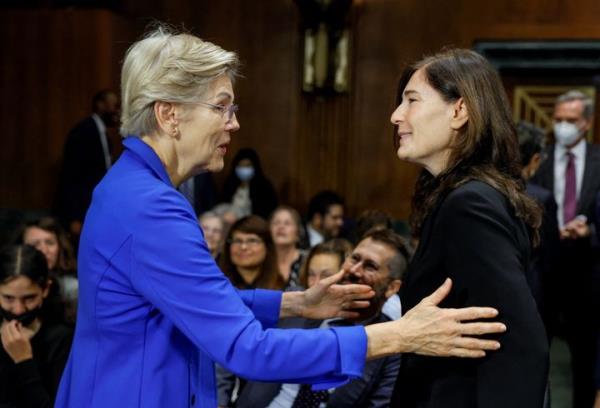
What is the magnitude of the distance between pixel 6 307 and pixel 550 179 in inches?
127

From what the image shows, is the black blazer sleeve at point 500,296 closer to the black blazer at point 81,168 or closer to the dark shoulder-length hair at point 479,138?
the dark shoulder-length hair at point 479,138

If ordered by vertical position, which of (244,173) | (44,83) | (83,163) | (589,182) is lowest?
(244,173)

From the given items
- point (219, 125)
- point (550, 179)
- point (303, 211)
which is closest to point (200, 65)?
point (219, 125)

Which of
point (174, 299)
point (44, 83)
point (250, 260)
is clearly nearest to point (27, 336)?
point (250, 260)

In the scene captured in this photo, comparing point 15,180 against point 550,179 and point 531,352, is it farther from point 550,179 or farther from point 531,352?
point 531,352

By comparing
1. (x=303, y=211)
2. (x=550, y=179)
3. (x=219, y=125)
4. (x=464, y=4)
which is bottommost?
(x=303, y=211)

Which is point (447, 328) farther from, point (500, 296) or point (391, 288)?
point (391, 288)

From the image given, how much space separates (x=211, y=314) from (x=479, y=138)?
0.62 meters

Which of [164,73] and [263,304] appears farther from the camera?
[263,304]

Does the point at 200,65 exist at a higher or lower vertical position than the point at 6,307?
higher

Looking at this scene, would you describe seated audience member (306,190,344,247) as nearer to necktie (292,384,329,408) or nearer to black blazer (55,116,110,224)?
black blazer (55,116,110,224)

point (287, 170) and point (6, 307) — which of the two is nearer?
point (6, 307)

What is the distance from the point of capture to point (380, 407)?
126 inches

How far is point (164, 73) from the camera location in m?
1.84
